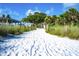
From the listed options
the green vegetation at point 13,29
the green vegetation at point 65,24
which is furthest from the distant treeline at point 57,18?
the green vegetation at point 13,29

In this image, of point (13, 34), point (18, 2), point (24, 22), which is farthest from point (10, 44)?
point (18, 2)

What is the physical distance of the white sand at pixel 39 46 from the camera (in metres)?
3.06

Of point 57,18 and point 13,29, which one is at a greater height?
point 57,18

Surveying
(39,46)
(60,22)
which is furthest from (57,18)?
(39,46)

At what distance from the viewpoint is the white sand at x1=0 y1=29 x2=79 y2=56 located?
306 centimetres

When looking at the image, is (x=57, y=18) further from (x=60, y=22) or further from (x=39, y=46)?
(x=39, y=46)

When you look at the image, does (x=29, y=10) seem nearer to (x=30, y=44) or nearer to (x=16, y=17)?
(x=16, y=17)

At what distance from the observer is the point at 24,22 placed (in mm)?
3242

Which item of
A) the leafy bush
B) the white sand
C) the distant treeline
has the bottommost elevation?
the white sand

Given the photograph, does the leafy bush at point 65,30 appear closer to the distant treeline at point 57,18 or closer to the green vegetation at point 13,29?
the distant treeline at point 57,18

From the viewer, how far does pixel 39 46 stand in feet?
10.2

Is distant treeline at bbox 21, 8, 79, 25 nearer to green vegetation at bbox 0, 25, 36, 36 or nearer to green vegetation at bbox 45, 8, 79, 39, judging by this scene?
green vegetation at bbox 45, 8, 79, 39

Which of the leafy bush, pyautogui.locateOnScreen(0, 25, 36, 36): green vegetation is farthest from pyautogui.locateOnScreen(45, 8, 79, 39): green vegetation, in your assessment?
pyautogui.locateOnScreen(0, 25, 36, 36): green vegetation

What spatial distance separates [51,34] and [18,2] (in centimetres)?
62
